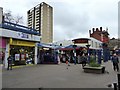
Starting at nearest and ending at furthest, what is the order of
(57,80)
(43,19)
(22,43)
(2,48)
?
(57,80)
(2,48)
(22,43)
(43,19)

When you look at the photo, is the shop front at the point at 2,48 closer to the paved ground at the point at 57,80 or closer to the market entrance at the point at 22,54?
the market entrance at the point at 22,54

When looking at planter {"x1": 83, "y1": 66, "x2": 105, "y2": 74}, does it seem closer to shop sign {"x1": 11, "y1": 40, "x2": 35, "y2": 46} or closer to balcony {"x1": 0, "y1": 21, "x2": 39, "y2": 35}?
shop sign {"x1": 11, "y1": 40, "x2": 35, "y2": 46}

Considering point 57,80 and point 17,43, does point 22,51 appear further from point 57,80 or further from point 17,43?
point 57,80

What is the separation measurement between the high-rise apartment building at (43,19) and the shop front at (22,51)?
57.6 metres

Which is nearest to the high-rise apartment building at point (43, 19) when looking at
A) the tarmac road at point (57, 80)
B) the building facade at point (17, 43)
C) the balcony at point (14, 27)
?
the building facade at point (17, 43)

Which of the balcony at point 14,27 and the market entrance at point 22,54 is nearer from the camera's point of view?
the balcony at point 14,27

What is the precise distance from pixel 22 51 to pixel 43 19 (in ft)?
226

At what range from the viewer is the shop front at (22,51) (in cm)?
2277

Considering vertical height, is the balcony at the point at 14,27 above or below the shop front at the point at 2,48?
above

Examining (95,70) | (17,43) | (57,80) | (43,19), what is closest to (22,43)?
(17,43)

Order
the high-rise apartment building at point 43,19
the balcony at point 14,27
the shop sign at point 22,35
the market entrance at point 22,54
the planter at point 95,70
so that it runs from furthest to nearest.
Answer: the high-rise apartment building at point 43,19
the shop sign at point 22,35
the market entrance at point 22,54
the balcony at point 14,27
the planter at point 95,70

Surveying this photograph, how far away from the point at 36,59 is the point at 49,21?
6917cm

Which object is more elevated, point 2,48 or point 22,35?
point 22,35

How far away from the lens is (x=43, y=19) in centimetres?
9225
